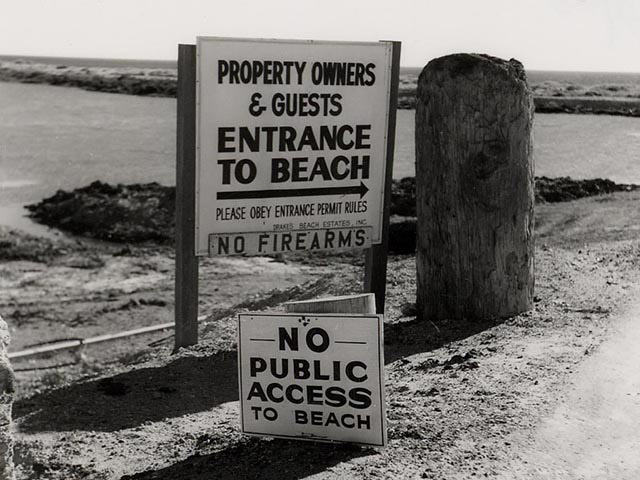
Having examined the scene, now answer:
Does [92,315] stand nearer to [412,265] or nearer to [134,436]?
[412,265]

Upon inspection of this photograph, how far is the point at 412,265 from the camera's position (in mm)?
9453

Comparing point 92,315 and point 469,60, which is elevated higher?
point 469,60

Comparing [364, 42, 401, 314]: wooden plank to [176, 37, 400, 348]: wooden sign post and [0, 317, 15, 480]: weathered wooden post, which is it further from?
[0, 317, 15, 480]: weathered wooden post

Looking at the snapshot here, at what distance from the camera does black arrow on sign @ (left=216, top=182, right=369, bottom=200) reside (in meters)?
6.60

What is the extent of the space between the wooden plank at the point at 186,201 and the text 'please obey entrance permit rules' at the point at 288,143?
0.18 feet

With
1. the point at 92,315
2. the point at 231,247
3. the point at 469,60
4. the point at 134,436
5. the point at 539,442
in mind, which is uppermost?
the point at 469,60

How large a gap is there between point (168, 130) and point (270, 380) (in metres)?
33.9

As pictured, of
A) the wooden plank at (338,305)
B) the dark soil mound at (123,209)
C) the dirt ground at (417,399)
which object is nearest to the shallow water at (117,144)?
the dark soil mound at (123,209)

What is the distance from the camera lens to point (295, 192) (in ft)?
22.2

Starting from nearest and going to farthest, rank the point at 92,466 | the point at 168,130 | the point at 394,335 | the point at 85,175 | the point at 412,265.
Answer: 1. the point at 92,466
2. the point at 394,335
3. the point at 412,265
4. the point at 85,175
5. the point at 168,130

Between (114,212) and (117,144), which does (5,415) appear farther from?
(117,144)

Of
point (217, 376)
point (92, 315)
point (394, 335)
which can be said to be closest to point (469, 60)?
point (394, 335)

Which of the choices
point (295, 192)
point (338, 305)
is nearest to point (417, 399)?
point (338, 305)

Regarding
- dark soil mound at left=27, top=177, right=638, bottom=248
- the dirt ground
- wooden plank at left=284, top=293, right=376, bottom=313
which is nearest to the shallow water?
dark soil mound at left=27, top=177, right=638, bottom=248
